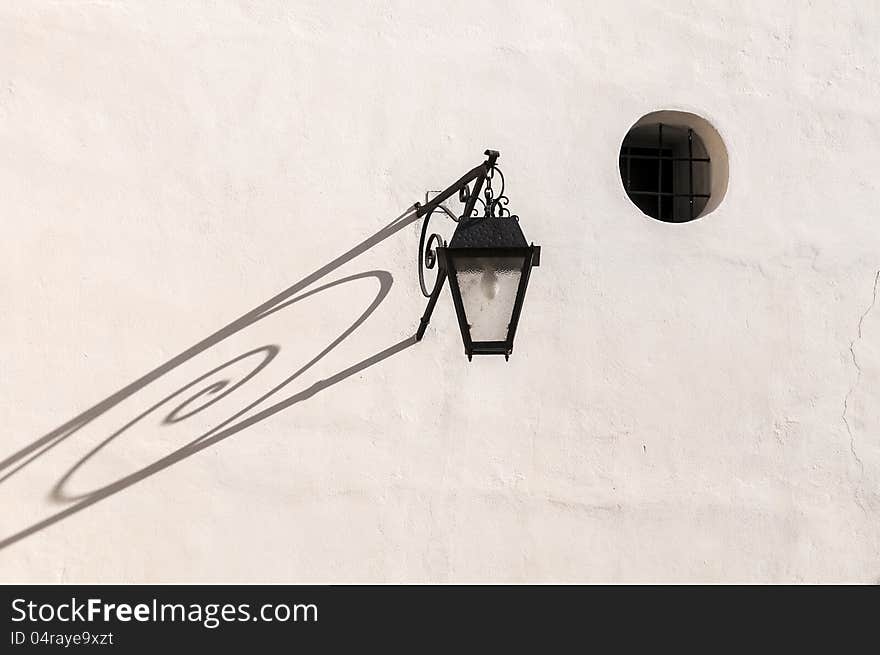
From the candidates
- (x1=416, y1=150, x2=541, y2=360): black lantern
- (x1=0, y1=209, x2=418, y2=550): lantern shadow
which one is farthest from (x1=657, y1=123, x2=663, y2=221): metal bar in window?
(x1=416, y1=150, x2=541, y2=360): black lantern

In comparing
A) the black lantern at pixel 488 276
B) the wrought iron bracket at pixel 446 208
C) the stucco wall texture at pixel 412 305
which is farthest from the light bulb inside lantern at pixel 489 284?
the stucco wall texture at pixel 412 305

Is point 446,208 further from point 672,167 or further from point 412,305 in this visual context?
point 672,167

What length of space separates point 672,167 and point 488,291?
1.63 meters

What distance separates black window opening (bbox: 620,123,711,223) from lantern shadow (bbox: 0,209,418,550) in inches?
42.4

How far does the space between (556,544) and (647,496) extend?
0.41m

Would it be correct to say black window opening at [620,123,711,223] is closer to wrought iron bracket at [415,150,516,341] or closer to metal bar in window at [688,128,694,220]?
metal bar in window at [688,128,694,220]

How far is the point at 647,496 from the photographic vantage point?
195 inches

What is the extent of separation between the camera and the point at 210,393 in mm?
4668

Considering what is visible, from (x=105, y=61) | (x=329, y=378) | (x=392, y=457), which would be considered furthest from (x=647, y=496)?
(x=105, y=61)

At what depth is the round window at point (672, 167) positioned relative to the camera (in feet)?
17.4

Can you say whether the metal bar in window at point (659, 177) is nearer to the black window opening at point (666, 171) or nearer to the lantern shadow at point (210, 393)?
the black window opening at point (666, 171)

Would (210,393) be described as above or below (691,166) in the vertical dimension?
below

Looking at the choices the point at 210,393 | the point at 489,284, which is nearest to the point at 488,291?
the point at 489,284
